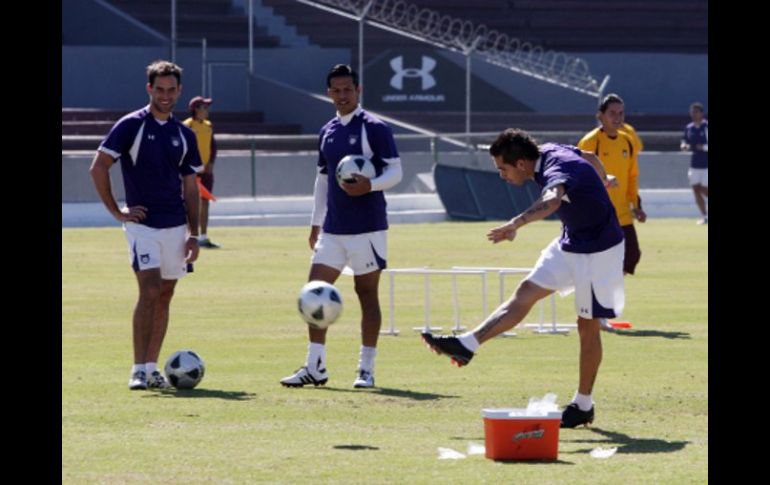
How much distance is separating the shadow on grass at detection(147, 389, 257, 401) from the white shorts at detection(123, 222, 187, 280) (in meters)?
0.85

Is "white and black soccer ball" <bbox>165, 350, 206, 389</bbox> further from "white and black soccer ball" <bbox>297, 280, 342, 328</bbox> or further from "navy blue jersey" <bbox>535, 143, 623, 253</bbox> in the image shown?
"navy blue jersey" <bbox>535, 143, 623, 253</bbox>

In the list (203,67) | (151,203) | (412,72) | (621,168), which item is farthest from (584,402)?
(412,72)

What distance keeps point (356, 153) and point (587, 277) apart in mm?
2558

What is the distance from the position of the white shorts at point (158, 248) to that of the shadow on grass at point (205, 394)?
85 cm

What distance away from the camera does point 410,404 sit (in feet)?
41.8

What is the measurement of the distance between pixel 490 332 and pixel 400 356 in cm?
441

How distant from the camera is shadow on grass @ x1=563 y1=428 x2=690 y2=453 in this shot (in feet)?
35.0

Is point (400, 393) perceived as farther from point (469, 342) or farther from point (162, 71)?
point (162, 71)

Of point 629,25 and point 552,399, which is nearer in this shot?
point 552,399

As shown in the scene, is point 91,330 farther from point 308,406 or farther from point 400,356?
point 308,406

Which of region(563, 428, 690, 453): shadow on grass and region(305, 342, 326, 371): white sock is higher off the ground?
region(305, 342, 326, 371): white sock

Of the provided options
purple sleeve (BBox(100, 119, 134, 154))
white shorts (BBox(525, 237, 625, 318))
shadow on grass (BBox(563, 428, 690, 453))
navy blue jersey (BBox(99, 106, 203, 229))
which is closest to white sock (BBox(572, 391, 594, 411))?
shadow on grass (BBox(563, 428, 690, 453))

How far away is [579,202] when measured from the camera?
11.7m
